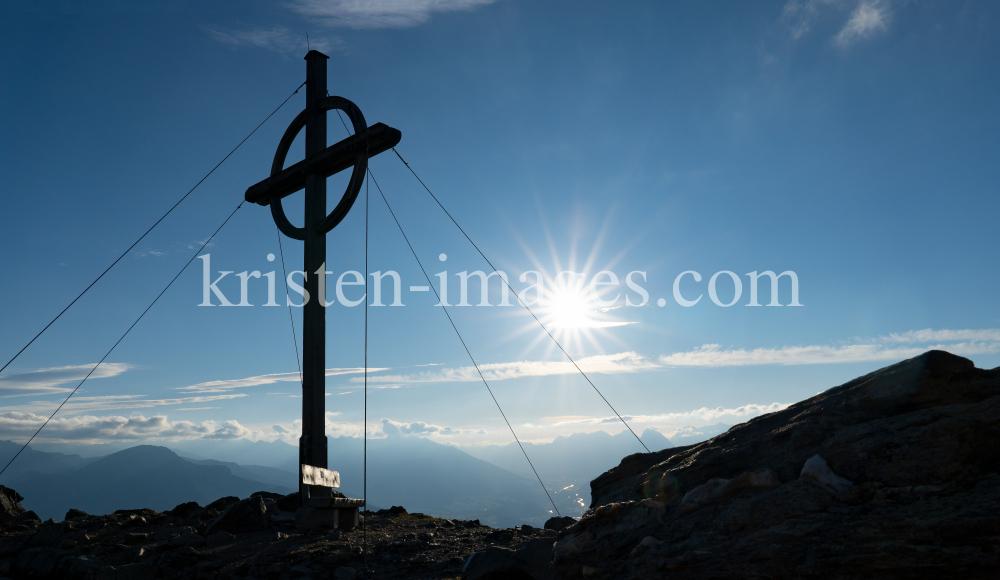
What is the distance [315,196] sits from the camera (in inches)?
491

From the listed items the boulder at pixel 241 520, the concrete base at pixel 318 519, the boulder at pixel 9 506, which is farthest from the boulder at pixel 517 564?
the boulder at pixel 9 506

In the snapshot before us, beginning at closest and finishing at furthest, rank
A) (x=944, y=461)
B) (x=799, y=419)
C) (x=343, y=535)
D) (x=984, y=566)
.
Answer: (x=984, y=566) < (x=944, y=461) < (x=799, y=419) < (x=343, y=535)

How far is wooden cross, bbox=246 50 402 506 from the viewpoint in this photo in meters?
11.4

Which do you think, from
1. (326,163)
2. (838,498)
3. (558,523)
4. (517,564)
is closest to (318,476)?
(558,523)

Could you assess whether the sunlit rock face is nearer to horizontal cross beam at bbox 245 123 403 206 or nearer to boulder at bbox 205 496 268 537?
boulder at bbox 205 496 268 537

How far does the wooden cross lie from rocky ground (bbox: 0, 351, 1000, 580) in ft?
11.3

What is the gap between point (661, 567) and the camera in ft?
14.2

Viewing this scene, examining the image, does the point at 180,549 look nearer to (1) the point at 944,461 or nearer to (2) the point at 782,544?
(2) the point at 782,544

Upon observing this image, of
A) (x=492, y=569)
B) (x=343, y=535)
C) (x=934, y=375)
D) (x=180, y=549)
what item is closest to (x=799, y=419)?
(x=934, y=375)

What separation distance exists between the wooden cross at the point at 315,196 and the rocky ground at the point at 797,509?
11.3 ft

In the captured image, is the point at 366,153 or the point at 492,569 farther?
the point at 366,153

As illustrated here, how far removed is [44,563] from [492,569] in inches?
278

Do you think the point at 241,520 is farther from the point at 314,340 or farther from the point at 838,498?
the point at 838,498

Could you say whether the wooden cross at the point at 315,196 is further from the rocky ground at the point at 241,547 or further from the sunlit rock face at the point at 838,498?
the sunlit rock face at the point at 838,498
